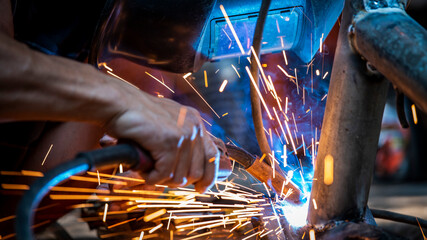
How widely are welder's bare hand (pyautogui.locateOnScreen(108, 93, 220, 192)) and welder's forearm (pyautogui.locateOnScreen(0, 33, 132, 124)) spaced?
0.16ft

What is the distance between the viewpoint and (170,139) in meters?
0.80

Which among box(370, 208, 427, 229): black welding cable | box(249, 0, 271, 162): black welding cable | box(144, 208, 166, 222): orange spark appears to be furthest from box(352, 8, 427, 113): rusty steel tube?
box(144, 208, 166, 222): orange spark

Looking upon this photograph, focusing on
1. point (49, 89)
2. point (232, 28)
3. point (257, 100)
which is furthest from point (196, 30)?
point (49, 89)

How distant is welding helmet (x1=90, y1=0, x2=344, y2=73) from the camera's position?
1.36 meters

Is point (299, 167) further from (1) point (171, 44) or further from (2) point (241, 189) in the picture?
(1) point (171, 44)

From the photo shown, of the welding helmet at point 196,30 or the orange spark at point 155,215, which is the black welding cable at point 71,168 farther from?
the orange spark at point 155,215

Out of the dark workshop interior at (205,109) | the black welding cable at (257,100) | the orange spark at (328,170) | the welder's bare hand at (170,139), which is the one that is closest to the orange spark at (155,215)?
the dark workshop interior at (205,109)

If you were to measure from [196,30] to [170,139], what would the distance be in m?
0.76

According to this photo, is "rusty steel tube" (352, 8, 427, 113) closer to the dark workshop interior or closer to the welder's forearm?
the dark workshop interior

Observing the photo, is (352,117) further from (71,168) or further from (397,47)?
(71,168)

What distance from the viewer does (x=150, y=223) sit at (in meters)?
1.77

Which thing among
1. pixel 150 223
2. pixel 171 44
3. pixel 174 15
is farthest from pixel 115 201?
pixel 174 15

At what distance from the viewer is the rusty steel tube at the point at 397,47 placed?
0.77m

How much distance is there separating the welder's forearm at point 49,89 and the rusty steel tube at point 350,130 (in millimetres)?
676
